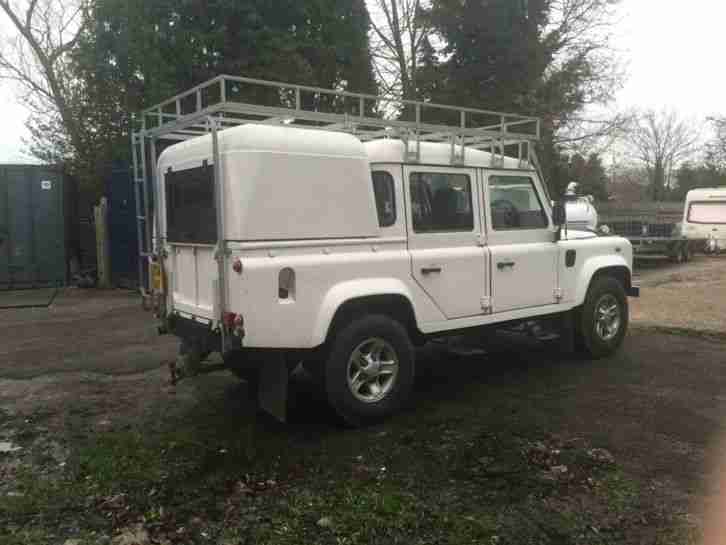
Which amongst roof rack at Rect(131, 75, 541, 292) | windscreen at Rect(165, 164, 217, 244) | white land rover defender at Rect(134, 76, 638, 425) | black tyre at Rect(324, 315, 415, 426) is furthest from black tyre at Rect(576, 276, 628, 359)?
windscreen at Rect(165, 164, 217, 244)

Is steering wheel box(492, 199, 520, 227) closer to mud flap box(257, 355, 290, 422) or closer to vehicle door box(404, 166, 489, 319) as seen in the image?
vehicle door box(404, 166, 489, 319)

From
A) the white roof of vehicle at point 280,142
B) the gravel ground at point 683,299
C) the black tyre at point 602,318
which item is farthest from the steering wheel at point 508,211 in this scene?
the gravel ground at point 683,299

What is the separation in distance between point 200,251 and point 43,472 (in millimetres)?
1860

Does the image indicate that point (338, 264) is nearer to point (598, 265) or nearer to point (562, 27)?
point (598, 265)

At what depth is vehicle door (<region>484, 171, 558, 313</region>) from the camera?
5781 millimetres

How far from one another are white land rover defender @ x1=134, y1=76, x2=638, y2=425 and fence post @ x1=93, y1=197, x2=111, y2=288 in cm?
845

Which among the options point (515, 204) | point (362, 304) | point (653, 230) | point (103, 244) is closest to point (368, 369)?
point (362, 304)

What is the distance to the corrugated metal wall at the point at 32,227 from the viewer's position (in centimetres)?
1338

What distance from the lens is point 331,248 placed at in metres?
4.68

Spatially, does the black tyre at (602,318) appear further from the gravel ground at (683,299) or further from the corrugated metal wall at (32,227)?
the corrugated metal wall at (32,227)

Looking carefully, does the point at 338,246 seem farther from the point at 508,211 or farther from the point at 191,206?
the point at 508,211

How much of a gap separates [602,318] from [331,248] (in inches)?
143

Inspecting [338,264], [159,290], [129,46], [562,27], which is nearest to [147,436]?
[159,290]

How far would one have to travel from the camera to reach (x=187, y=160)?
16.5ft
